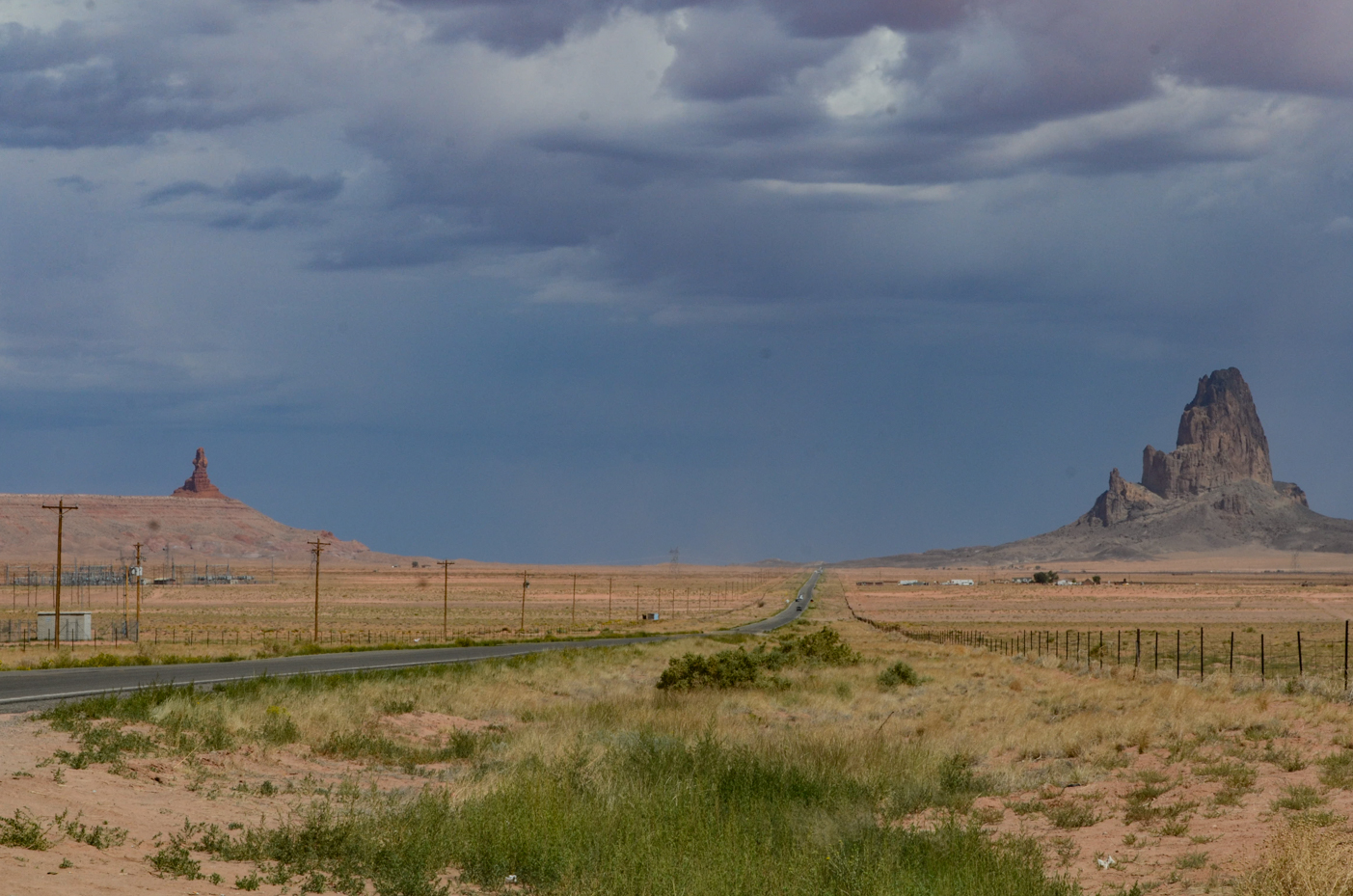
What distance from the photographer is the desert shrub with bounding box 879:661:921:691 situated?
37219mm

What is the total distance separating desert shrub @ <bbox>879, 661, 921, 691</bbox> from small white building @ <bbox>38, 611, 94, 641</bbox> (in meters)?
42.8

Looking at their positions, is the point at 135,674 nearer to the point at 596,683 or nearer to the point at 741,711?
the point at 596,683

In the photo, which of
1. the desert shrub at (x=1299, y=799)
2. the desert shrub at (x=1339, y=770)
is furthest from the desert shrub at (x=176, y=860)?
the desert shrub at (x=1339, y=770)

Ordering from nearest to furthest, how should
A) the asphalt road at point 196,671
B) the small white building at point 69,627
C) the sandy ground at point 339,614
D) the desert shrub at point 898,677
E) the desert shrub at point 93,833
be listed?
the desert shrub at point 93,833 < the asphalt road at point 196,671 < the desert shrub at point 898,677 < the small white building at point 69,627 < the sandy ground at point 339,614

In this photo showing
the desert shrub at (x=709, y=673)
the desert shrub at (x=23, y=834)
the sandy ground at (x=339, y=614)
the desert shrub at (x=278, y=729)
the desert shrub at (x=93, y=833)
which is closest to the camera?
the desert shrub at (x=23, y=834)

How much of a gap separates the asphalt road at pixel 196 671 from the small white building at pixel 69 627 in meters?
18.7

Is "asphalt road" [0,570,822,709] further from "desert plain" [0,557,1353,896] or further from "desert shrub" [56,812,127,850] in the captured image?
"desert shrub" [56,812,127,850]

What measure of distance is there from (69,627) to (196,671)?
101 ft

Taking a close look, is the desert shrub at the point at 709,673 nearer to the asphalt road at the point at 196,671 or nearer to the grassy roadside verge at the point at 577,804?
the grassy roadside verge at the point at 577,804

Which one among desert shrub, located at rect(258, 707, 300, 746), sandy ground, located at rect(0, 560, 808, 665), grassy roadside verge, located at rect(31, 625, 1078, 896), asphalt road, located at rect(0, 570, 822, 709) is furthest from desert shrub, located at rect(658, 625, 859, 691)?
sandy ground, located at rect(0, 560, 808, 665)

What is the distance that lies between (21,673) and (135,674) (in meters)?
3.94

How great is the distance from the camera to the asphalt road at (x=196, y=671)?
1106 inches

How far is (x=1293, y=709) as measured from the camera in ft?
81.4

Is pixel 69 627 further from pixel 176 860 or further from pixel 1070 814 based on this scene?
pixel 1070 814
